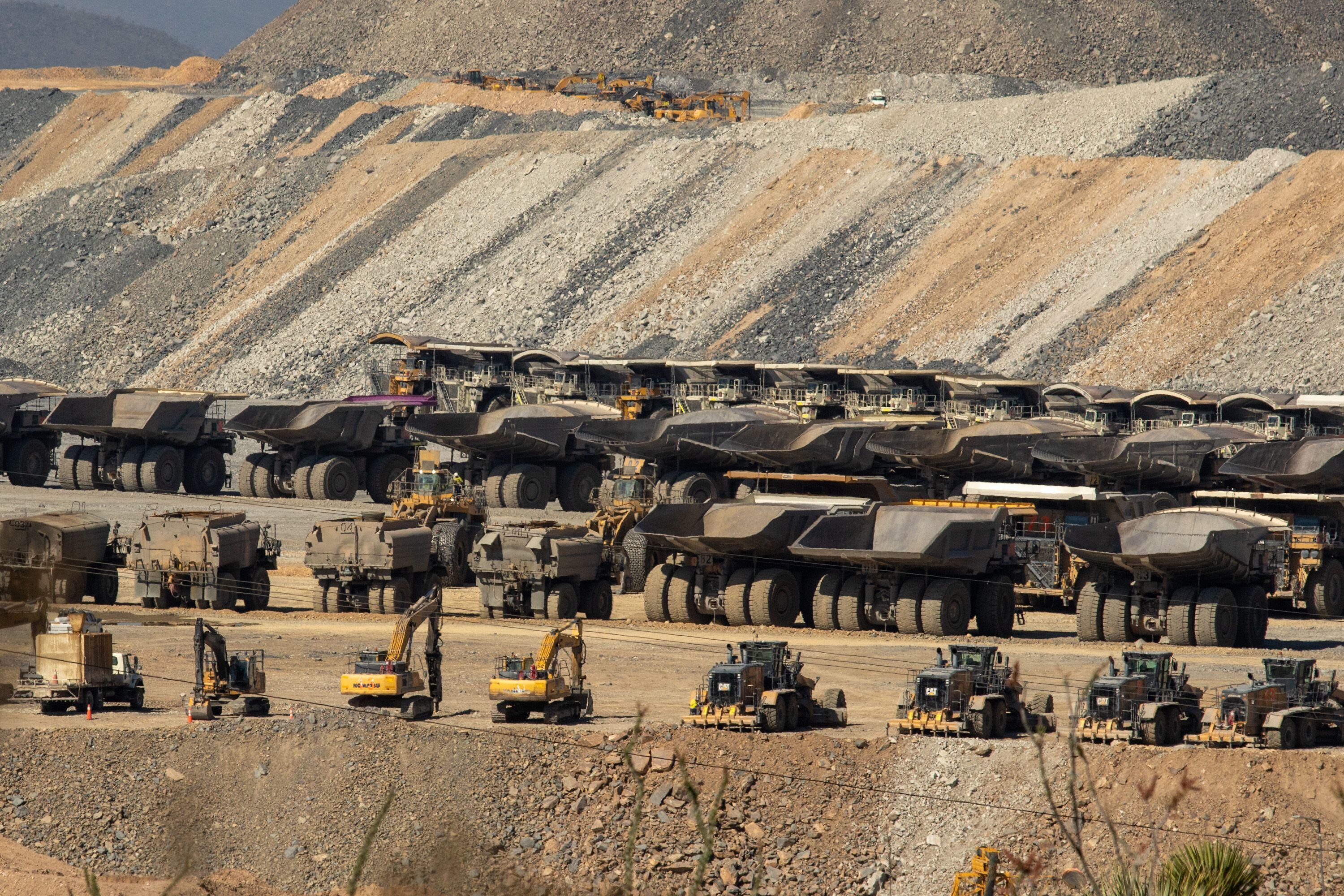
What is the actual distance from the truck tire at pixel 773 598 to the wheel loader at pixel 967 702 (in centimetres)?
963

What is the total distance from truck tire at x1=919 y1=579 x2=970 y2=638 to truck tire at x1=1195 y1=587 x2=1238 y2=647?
13.8 ft

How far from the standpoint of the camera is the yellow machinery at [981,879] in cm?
1795

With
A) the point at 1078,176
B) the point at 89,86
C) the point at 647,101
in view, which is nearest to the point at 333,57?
the point at 89,86

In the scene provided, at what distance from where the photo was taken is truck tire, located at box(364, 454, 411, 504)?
53.3 metres

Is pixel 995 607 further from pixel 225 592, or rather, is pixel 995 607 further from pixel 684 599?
pixel 225 592

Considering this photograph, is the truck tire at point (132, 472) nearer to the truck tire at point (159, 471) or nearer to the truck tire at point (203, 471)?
the truck tire at point (159, 471)

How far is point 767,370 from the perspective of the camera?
207 feet

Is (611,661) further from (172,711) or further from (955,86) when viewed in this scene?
(955,86)

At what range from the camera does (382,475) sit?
175 feet

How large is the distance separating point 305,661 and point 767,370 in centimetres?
3440

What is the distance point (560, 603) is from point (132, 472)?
22.6 meters

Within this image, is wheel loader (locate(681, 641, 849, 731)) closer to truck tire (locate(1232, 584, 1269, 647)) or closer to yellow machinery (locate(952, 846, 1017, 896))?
yellow machinery (locate(952, 846, 1017, 896))

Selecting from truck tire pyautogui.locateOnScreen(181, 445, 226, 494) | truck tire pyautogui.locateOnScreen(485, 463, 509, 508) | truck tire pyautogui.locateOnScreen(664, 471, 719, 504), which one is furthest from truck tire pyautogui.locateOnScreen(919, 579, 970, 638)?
truck tire pyautogui.locateOnScreen(181, 445, 226, 494)

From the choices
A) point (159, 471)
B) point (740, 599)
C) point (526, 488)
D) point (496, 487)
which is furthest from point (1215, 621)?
point (159, 471)
